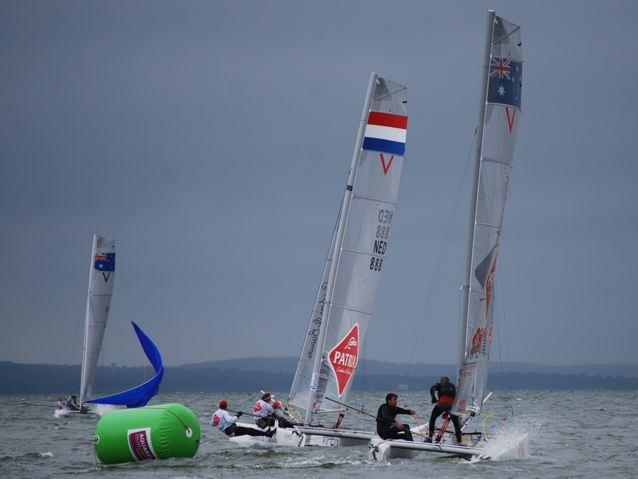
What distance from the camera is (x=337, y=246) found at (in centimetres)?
2333

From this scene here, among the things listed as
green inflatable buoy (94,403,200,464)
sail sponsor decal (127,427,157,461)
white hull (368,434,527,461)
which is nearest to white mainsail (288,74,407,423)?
white hull (368,434,527,461)

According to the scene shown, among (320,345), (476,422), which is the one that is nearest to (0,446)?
(320,345)

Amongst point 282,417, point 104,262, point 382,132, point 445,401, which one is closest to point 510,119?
point 382,132

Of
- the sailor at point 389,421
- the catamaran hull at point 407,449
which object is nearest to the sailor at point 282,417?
the sailor at point 389,421

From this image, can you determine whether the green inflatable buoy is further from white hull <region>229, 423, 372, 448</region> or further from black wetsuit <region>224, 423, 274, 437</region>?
black wetsuit <region>224, 423, 274, 437</region>

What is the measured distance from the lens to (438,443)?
19.9 m

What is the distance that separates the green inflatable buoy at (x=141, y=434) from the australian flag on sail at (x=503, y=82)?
8004 mm

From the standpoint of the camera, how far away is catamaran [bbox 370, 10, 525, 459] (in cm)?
2059

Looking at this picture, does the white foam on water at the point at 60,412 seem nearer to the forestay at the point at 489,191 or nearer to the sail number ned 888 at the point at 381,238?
the sail number ned 888 at the point at 381,238

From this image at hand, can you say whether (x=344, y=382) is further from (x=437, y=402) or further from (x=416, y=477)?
(x=416, y=477)

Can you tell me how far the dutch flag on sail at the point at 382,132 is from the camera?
2362cm

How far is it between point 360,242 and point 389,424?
173 inches

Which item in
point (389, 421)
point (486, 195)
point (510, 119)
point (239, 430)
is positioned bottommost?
point (239, 430)

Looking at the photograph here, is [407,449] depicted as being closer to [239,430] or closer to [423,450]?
[423,450]
